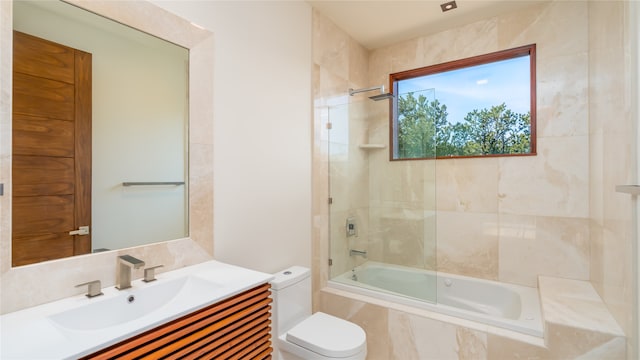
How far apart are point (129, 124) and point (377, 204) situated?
206cm

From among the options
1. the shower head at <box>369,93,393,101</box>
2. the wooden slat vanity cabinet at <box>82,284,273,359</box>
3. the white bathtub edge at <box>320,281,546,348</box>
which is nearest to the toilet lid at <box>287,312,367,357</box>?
the wooden slat vanity cabinet at <box>82,284,273,359</box>

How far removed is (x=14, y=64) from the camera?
1.01 m

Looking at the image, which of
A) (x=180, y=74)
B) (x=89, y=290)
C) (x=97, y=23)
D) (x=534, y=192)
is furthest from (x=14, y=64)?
(x=534, y=192)

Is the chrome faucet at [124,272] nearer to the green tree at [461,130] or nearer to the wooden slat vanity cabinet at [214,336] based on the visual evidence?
the wooden slat vanity cabinet at [214,336]

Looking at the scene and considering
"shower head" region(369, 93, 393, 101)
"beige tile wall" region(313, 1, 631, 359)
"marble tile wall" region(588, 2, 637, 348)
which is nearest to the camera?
"marble tile wall" region(588, 2, 637, 348)

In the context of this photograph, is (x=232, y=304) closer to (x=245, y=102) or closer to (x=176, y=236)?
(x=176, y=236)

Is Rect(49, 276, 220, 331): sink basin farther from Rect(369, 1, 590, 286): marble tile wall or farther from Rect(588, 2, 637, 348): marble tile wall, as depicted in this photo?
Rect(588, 2, 637, 348): marble tile wall

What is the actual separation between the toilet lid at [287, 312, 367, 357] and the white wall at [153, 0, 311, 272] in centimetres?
45

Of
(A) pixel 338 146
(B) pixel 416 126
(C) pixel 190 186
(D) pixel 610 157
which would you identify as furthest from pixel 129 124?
(D) pixel 610 157

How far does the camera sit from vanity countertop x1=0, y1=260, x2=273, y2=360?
30.7 inches

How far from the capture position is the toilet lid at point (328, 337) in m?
1.57

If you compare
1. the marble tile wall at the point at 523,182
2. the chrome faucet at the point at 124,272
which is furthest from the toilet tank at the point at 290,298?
the marble tile wall at the point at 523,182

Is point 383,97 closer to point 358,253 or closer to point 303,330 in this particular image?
point 358,253

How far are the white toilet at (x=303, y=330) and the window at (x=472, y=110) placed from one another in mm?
1445
